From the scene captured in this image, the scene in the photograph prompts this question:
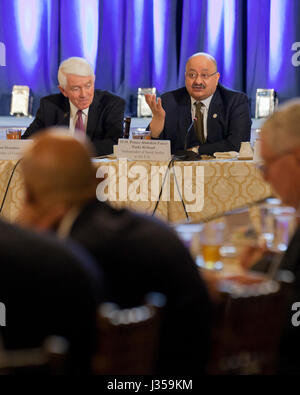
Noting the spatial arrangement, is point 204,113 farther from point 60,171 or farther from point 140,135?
point 60,171

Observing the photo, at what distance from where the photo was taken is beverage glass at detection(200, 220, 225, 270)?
121 centimetres

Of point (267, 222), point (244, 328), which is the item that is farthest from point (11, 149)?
point (244, 328)

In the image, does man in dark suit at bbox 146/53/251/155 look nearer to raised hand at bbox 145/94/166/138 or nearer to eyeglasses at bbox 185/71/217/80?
eyeglasses at bbox 185/71/217/80

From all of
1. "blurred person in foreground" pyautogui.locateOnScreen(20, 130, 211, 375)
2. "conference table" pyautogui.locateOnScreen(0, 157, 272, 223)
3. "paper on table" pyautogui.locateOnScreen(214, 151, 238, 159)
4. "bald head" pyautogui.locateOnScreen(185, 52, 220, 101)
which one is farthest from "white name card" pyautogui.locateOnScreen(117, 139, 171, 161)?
"blurred person in foreground" pyautogui.locateOnScreen(20, 130, 211, 375)

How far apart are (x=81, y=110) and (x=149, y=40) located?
2.06 metres

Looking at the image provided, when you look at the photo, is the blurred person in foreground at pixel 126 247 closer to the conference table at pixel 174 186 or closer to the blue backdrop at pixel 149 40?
the conference table at pixel 174 186

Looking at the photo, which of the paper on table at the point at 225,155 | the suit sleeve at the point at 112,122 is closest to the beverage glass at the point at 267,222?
the paper on table at the point at 225,155

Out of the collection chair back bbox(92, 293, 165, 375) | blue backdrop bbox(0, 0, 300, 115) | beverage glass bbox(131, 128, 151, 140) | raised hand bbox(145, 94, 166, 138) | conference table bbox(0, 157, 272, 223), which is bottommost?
conference table bbox(0, 157, 272, 223)

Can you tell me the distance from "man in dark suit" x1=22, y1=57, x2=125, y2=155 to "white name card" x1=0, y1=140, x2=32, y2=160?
0.69m

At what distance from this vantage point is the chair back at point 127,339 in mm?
966

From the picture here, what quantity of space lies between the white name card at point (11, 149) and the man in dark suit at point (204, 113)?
0.95 meters
